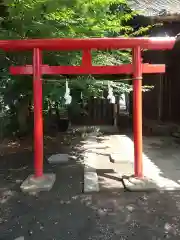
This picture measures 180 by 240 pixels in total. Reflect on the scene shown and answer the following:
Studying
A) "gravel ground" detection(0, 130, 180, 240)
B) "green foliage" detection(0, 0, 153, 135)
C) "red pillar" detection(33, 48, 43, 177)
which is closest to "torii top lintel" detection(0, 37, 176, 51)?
"red pillar" detection(33, 48, 43, 177)

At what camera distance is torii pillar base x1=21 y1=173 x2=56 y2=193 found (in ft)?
18.5

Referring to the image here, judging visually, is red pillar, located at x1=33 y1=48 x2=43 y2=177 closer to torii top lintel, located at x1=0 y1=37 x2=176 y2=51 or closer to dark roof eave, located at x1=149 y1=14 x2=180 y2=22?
torii top lintel, located at x1=0 y1=37 x2=176 y2=51

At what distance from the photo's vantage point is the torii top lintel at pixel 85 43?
18.4 feet

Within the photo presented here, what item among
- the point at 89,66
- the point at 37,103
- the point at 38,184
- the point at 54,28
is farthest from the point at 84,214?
the point at 54,28

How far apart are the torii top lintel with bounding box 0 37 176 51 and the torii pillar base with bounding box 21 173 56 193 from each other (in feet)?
8.26

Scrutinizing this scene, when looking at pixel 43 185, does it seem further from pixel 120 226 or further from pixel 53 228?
pixel 120 226

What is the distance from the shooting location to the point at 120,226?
4094mm

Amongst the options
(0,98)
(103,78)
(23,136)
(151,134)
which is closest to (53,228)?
(103,78)

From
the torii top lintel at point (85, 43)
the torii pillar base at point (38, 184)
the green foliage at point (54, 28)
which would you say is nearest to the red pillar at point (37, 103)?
the torii pillar base at point (38, 184)

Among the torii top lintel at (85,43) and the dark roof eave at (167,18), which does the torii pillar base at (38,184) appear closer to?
the torii top lintel at (85,43)

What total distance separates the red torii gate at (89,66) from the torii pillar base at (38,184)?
11cm

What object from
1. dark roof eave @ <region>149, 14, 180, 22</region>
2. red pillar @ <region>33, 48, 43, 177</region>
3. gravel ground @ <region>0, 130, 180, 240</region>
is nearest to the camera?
gravel ground @ <region>0, 130, 180, 240</region>

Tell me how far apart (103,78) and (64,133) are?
14.0 ft

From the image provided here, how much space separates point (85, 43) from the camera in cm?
561
